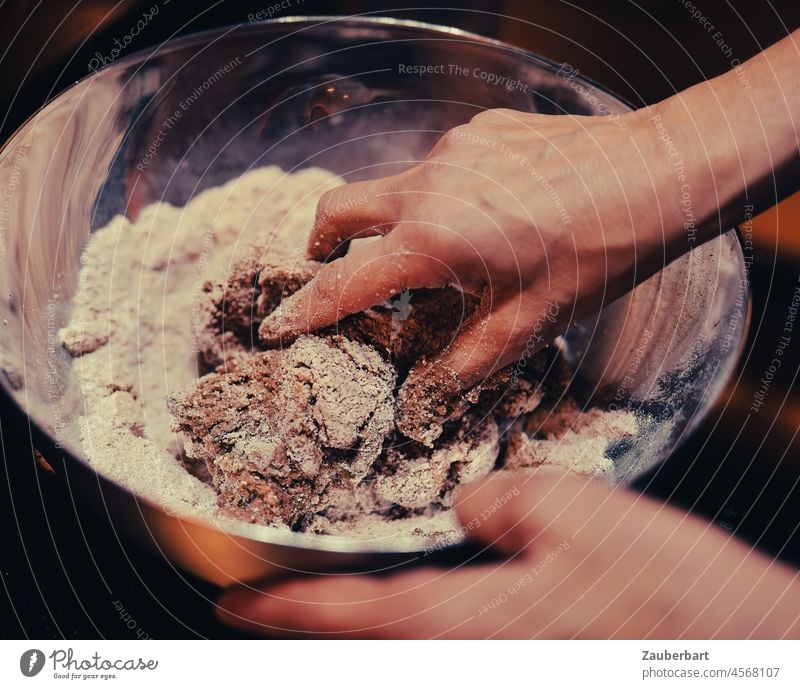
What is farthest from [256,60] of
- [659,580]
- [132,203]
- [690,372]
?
[659,580]

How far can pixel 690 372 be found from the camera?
42 centimetres

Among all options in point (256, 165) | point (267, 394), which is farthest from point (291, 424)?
point (256, 165)

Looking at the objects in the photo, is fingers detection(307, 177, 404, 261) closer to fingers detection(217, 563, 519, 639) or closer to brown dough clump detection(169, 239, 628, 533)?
brown dough clump detection(169, 239, 628, 533)

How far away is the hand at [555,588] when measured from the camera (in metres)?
0.43

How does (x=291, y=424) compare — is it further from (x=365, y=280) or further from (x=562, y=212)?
(x=562, y=212)

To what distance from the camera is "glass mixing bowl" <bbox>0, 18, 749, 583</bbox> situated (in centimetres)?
39

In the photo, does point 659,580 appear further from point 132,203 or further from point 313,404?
point 132,203

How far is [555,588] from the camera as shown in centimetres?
45

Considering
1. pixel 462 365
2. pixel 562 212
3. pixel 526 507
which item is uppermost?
pixel 562 212
